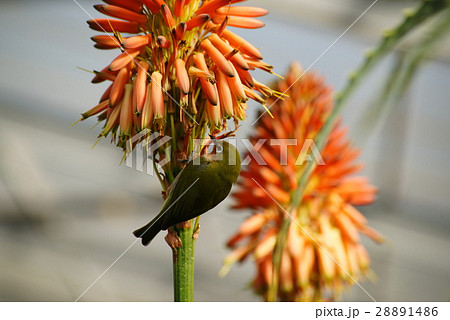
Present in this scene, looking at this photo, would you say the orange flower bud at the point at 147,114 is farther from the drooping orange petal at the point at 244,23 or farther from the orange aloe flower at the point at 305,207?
the orange aloe flower at the point at 305,207

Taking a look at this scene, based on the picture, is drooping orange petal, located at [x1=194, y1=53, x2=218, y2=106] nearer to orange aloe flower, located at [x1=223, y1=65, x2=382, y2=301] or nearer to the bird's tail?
the bird's tail

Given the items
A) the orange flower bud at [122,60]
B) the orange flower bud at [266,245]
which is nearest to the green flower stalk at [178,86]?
the orange flower bud at [122,60]

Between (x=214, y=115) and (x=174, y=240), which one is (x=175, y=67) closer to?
(x=214, y=115)

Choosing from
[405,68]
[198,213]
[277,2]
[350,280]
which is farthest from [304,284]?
[277,2]

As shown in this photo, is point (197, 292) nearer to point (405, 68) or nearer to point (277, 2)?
point (277, 2)

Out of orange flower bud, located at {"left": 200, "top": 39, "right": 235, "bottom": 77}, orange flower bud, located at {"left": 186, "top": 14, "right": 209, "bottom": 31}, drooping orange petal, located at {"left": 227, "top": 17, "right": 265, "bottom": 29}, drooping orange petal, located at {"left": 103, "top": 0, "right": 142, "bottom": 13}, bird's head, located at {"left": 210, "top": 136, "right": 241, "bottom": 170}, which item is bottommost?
bird's head, located at {"left": 210, "top": 136, "right": 241, "bottom": 170}

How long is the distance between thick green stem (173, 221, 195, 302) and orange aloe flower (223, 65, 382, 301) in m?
0.56

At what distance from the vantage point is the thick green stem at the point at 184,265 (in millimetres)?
493

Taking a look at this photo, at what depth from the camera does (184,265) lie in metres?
0.50

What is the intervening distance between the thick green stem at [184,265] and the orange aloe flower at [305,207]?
1.85 ft

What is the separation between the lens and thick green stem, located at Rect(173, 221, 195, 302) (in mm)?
493

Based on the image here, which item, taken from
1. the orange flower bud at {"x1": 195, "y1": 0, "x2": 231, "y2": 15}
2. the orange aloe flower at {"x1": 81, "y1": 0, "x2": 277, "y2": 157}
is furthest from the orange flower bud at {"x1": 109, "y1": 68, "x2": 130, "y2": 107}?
the orange flower bud at {"x1": 195, "y1": 0, "x2": 231, "y2": 15}

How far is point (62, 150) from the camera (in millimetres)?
3064

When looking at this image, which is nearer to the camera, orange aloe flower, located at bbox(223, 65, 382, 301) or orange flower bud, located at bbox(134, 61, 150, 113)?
orange flower bud, located at bbox(134, 61, 150, 113)
